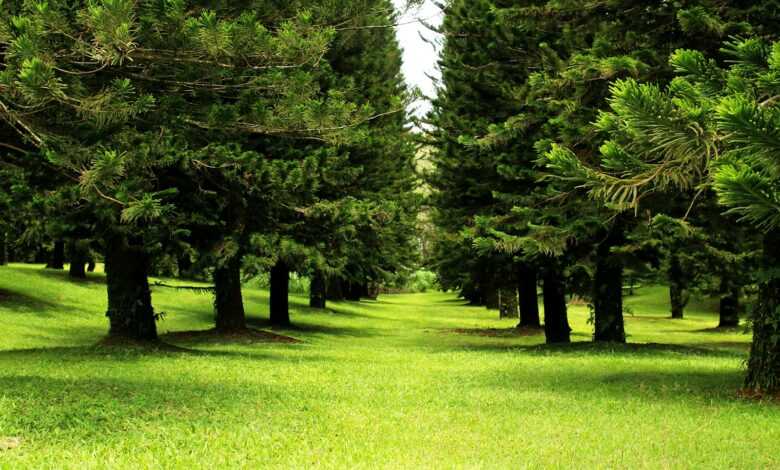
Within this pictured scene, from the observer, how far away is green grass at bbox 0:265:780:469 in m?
6.52

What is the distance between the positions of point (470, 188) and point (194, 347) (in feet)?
24.8

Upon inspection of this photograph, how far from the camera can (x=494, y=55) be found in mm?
18875

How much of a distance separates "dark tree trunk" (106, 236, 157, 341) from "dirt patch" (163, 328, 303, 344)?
3657 mm

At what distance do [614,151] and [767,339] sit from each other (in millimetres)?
4282

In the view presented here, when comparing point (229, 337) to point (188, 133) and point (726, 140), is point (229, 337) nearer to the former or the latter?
point (188, 133)

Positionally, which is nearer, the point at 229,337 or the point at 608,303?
the point at 608,303

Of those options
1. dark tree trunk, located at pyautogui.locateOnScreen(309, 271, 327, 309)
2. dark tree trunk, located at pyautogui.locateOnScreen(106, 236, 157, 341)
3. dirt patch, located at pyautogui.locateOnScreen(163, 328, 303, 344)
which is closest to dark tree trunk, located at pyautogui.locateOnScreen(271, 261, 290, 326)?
dirt patch, located at pyautogui.locateOnScreen(163, 328, 303, 344)

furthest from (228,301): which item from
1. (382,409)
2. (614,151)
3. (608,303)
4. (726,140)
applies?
(726,140)

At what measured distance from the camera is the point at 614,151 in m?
7.07

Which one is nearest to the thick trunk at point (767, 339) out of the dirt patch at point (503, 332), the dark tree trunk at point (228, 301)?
the dark tree trunk at point (228, 301)

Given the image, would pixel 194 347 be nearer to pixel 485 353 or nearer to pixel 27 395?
pixel 485 353

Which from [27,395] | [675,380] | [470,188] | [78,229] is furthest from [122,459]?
[470,188]

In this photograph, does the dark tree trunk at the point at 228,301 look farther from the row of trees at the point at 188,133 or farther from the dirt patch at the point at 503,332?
the dirt patch at the point at 503,332

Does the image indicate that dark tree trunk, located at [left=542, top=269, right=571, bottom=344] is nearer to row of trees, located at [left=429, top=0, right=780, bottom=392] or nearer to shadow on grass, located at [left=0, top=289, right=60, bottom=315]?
row of trees, located at [left=429, top=0, right=780, bottom=392]
